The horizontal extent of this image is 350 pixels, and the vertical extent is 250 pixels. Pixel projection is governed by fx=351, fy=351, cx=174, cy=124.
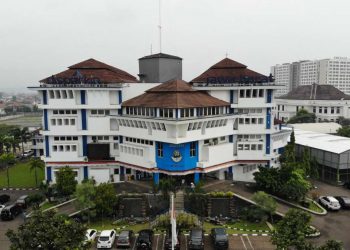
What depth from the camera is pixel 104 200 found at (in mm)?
35094

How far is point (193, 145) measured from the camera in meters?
41.5

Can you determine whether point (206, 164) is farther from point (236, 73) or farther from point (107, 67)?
point (107, 67)

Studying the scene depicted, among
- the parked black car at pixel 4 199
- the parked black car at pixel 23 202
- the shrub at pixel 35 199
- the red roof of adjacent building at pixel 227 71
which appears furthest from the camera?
the red roof of adjacent building at pixel 227 71

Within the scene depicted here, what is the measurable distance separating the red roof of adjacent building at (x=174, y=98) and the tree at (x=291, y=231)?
1858cm

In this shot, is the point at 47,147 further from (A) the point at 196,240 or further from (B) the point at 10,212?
(A) the point at 196,240

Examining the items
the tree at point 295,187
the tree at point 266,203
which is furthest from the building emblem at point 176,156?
the tree at point 295,187

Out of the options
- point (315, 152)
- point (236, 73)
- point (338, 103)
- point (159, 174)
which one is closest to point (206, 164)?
point (159, 174)

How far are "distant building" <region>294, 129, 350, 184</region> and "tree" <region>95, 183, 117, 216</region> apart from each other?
1163 inches

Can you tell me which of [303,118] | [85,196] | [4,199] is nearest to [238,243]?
[85,196]

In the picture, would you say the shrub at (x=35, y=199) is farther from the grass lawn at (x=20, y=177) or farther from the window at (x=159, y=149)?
the window at (x=159, y=149)

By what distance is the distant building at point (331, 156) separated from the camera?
46156 mm

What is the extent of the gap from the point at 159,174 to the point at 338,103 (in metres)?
81.0

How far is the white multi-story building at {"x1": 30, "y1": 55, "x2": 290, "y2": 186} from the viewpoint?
143ft

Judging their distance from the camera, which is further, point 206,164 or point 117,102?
point 117,102
